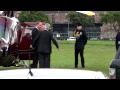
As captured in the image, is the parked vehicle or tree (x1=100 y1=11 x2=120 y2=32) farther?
tree (x1=100 y1=11 x2=120 y2=32)

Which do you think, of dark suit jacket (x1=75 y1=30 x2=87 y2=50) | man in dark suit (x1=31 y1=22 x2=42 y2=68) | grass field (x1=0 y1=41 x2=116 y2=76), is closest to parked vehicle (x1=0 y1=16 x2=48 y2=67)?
man in dark suit (x1=31 y1=22 x2=42 y2=68)

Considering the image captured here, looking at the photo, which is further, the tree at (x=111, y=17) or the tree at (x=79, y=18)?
the tree at (x=111, y=17)

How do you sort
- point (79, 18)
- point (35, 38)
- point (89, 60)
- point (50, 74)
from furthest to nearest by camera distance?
point (79, 18)
point (89, 60)
point (35, 38)
point (50, 74)

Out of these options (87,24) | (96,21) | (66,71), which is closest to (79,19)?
(87,24)

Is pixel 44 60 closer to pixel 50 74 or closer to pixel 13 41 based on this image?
pixel 13 41

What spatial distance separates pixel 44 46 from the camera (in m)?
17.3

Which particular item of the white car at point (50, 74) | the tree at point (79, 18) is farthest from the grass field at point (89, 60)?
the tree at point (79, 18)

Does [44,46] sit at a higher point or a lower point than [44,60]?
higher

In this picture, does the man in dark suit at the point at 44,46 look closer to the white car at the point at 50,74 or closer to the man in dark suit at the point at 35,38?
the man in dark suit at the point at 35,38

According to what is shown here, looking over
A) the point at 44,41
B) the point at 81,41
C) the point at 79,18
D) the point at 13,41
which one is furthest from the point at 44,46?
the point at 79,18

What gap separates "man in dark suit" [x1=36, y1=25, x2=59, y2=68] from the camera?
56.4ft

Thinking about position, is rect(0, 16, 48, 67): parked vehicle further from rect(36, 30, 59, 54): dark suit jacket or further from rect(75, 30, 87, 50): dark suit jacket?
rect(75, 30, 87, 50): dark suit jacket

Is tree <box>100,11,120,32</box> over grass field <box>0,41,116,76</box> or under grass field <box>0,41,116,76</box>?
over

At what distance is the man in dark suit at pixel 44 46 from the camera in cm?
1720
